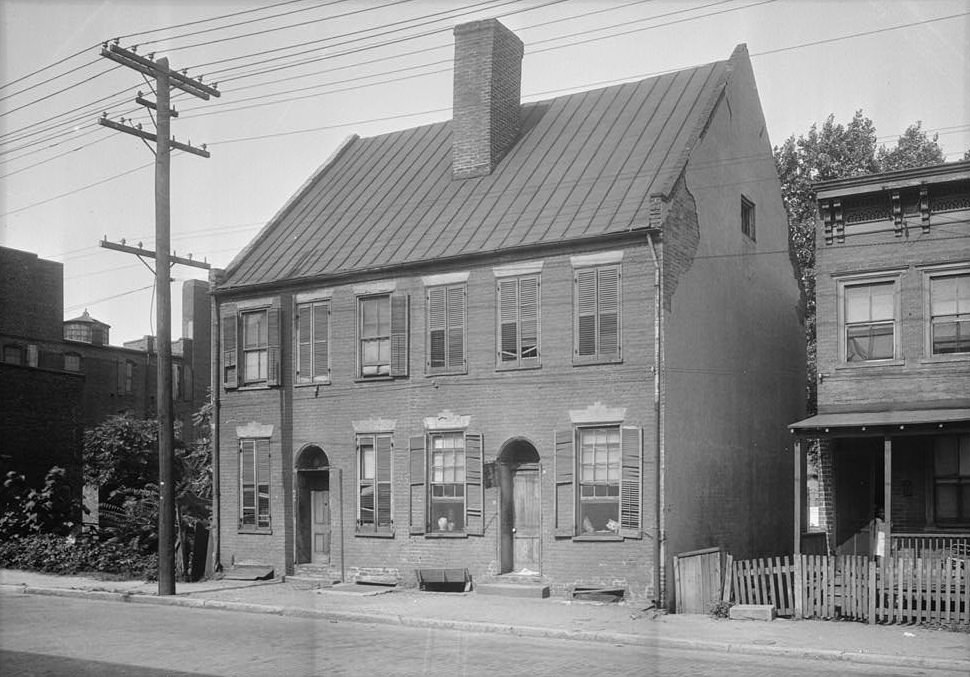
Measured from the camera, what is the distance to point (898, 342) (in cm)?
2006

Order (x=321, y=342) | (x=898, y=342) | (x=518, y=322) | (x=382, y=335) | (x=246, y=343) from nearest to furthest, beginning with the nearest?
(x=898, y=342) < (x=518, y=322) < (x=382, y=335) < (x=321, y=342) < (x=246, y=343)

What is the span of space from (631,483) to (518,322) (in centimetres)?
419

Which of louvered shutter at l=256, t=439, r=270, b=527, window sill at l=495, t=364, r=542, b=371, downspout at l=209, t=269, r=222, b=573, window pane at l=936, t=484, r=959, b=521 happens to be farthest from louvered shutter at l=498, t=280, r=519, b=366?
window pane at l=936, t=484, r=959, b=521

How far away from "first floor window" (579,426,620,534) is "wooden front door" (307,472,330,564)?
7012 mm

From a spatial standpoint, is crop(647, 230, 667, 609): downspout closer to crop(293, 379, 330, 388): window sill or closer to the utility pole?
crop(293, 379, 330, 388): window sill

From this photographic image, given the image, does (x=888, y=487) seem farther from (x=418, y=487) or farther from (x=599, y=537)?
(x=418, y=487)

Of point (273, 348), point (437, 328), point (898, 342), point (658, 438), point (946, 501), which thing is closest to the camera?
point (658, 438)

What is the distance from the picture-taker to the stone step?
20.1 m

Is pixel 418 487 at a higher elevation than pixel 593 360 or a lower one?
lower

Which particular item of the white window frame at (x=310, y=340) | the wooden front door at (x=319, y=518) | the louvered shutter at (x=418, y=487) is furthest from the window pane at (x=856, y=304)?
the wooden front door at (x=319, y=518)

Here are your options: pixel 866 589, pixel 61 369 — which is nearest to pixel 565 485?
pixel 866 589

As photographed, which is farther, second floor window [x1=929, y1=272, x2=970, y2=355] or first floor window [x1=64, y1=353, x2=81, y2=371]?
first floor window [x1=64, y1=353, x2=81, y2=371]

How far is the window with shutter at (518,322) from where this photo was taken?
21.4 meters

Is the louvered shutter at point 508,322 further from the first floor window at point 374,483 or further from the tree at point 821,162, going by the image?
the tree at point 821,162
